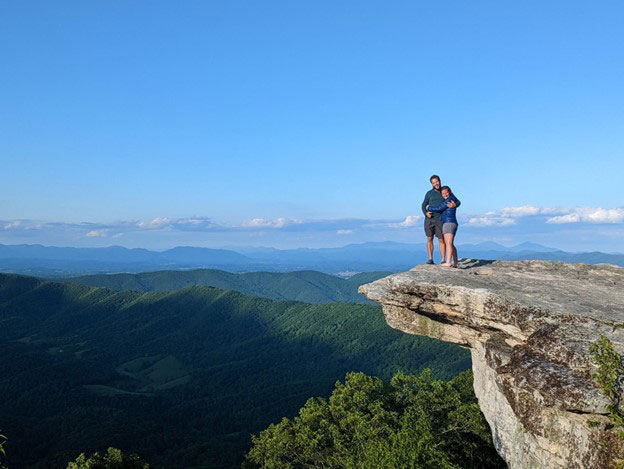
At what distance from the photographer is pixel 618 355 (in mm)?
12742

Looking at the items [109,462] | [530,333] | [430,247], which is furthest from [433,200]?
[109,462]

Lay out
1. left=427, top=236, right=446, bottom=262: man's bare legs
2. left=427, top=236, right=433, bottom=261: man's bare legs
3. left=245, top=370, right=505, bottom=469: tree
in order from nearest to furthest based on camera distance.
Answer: left=427, top=236, right=446, bottom=262: man's bare legs, left=427, top=236, right=433, bottom=261: man's bare legs, left=245, top=370, right=505, bottom=469: tree

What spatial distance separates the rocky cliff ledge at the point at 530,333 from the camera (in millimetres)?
13258

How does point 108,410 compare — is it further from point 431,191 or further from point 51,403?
point 431,191

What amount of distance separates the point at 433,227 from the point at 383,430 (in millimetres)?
16451

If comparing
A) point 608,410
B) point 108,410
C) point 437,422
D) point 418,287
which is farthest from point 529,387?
point 108,410

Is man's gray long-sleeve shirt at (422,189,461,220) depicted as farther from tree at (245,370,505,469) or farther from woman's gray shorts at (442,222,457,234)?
tree at (245,370,505,469)

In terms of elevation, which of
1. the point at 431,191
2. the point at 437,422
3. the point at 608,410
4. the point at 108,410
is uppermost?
the point at 431,191

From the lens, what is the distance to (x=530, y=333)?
52.1 feet

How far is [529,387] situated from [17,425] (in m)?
192

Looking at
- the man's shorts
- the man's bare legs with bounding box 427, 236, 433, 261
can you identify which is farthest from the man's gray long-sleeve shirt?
the man's bare legs with bounding box 427, 236, 433, 261

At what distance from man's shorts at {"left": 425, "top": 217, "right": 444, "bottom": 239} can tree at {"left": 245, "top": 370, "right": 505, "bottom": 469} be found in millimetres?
10969

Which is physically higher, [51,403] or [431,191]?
[431,191]

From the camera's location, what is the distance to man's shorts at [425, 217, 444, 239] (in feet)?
73.0
